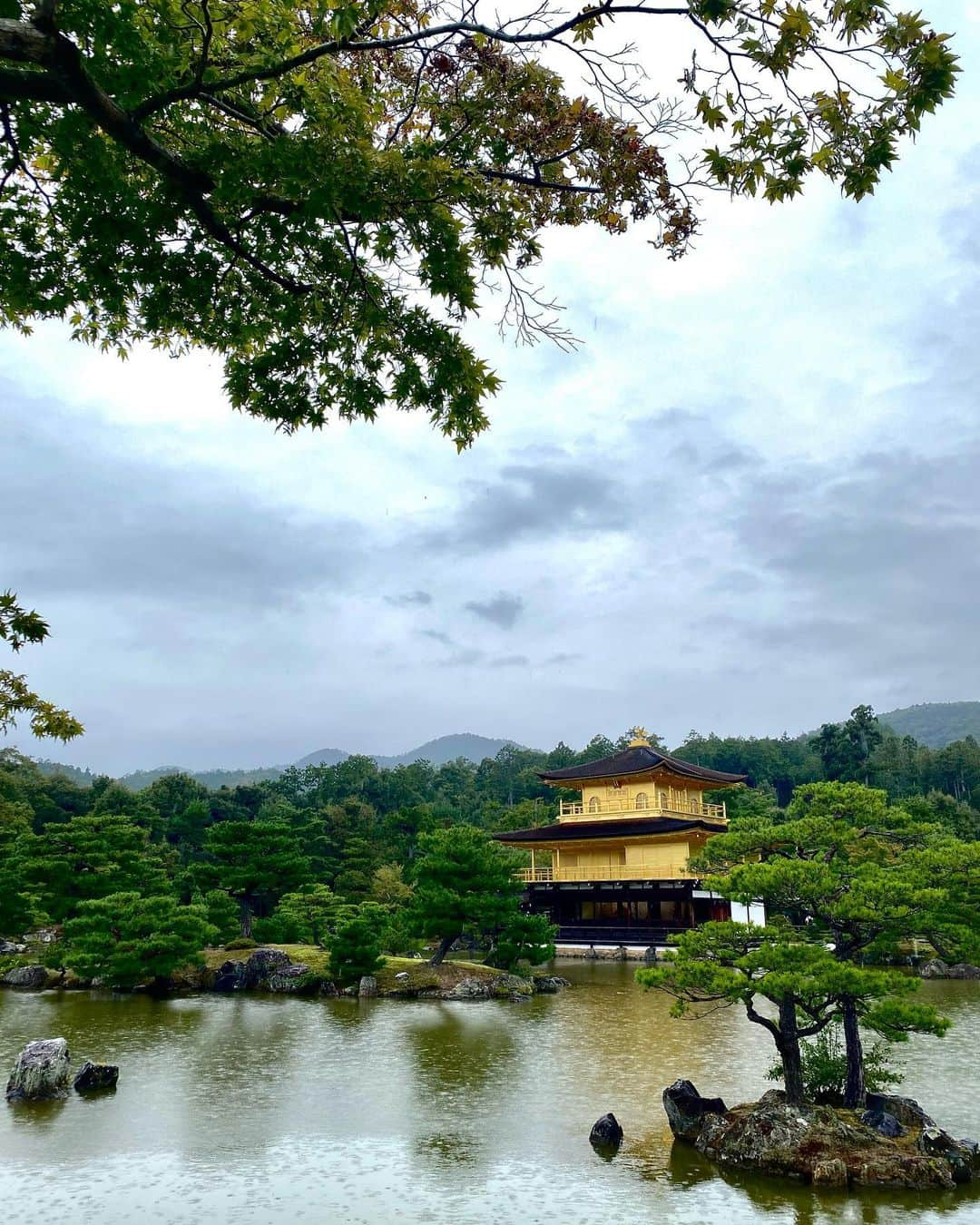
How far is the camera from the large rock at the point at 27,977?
2147 centimetres

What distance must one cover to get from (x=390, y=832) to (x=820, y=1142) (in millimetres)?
36782

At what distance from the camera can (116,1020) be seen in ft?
52.3

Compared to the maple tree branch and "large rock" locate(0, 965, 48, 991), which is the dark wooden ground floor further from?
the maple tree branch

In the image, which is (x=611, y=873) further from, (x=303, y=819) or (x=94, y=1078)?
(x=94, y=1078)

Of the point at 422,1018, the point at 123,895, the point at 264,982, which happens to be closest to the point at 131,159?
the point at 422,1018

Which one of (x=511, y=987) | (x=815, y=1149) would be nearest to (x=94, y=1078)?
(x=815, y=1149)

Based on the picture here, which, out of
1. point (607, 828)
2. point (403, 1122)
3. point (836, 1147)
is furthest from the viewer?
point (607, 828)

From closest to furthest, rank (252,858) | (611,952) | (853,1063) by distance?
(853,1063) → (252,858) → (611,952)

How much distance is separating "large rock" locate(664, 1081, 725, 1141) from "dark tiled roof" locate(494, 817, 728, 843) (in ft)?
65.8

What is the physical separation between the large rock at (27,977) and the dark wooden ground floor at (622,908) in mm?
14540

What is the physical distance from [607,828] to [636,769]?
2.34 metres

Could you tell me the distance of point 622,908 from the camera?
32250 millimetres

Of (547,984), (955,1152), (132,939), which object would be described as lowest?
(547,984)

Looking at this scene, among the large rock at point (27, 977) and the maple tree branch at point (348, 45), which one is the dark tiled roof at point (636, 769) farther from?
the maple tree branch at point (348, 45)
